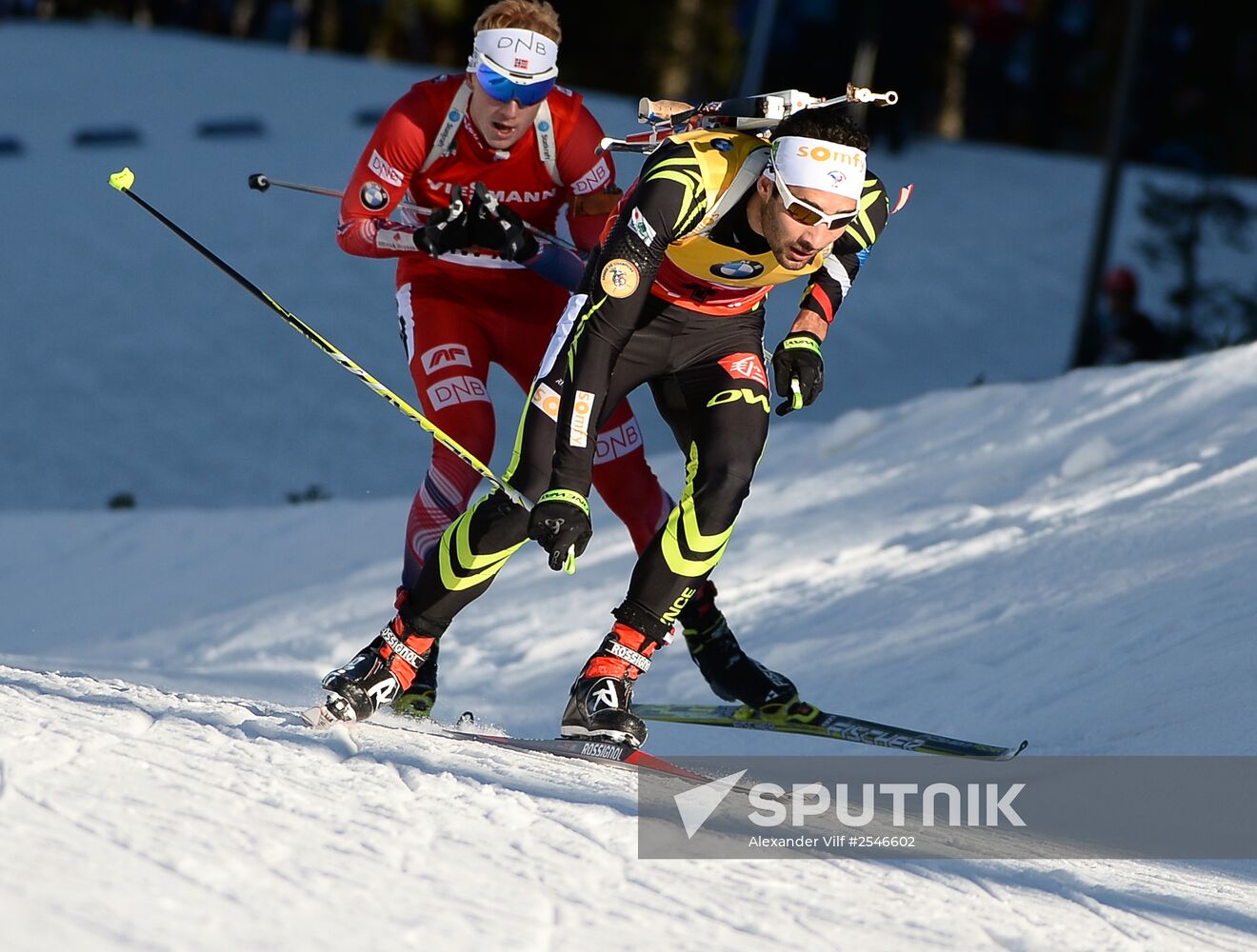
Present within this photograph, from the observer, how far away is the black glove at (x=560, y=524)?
15.5 feet

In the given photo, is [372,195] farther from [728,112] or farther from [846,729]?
[846,729]

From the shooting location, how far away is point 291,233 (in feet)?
51.9

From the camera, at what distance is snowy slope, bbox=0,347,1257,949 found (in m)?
3.44

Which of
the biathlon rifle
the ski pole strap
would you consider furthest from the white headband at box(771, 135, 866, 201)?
the ski pole strap

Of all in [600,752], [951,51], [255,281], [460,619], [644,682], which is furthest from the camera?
[951,51]

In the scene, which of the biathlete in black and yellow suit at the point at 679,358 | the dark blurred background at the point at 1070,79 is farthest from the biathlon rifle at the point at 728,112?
the dark blurred background at the point at 1070,79

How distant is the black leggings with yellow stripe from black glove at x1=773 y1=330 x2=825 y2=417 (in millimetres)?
79

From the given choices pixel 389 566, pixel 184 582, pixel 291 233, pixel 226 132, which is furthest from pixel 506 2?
pixel 226 132

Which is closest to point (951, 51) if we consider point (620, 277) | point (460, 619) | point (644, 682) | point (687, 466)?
point (460, 619)

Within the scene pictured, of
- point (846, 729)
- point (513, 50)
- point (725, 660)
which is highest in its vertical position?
point (513, 50)

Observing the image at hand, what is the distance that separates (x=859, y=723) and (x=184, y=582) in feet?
16.0

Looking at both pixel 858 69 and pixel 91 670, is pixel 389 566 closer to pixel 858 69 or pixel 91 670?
pixel 91 670

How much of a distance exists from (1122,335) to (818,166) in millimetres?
8270

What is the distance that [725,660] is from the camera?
5.86 m
